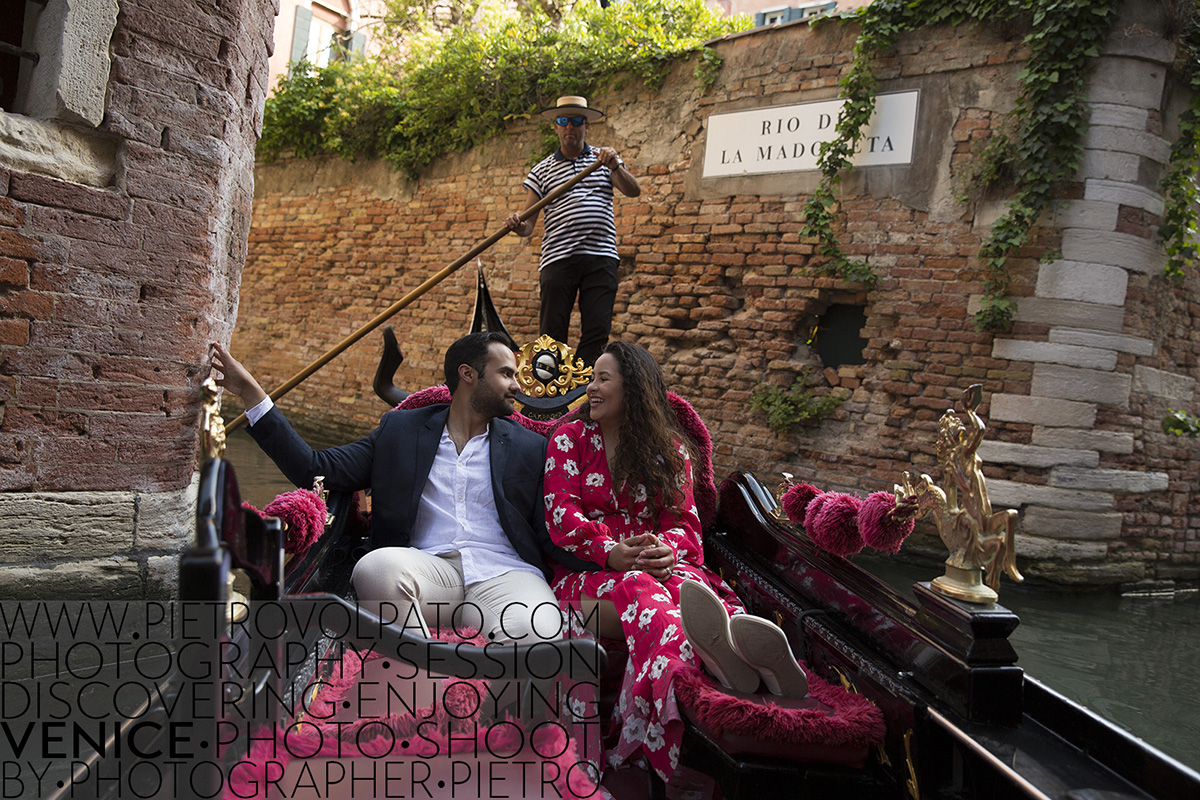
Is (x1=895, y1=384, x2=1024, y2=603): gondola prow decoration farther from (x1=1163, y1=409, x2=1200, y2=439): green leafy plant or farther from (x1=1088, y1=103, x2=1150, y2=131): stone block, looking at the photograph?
(x1=1163, y1=409, x2=1200, y2=439): green leafy plant

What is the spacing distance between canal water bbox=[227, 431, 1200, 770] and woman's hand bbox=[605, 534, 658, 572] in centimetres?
117

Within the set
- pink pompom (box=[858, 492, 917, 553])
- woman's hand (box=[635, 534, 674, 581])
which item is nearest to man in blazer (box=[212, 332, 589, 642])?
woman's hand (box=[635, 534, 674, 581])

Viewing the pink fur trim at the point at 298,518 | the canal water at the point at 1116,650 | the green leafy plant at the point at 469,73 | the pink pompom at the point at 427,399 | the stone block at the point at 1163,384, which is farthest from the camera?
the green leafy plant at the point at 469,73

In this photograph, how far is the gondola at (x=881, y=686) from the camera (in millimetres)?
1019

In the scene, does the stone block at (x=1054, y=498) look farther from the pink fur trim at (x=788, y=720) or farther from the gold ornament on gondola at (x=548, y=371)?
the pink fur trim at (x=788, y=720)

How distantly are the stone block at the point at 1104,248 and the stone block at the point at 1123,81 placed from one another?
0.74 m

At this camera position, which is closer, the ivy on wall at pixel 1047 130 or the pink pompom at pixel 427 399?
the pink pompom at pixel 427 399

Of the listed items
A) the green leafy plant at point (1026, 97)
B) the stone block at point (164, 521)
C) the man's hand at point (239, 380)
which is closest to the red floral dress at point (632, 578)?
the man's hand at point (239, 380)

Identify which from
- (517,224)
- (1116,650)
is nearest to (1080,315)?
(1116,650)

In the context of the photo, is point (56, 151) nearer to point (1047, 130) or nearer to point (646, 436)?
point (646, 436)

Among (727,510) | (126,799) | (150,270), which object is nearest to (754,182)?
(727,510)

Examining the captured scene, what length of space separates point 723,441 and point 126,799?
4997mm

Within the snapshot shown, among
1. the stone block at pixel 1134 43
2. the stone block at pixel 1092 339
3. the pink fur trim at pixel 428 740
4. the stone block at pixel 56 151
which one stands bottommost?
the pink fur trim at pixel 428 740

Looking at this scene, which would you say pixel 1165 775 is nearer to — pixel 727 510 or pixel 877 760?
pixel 877 760
